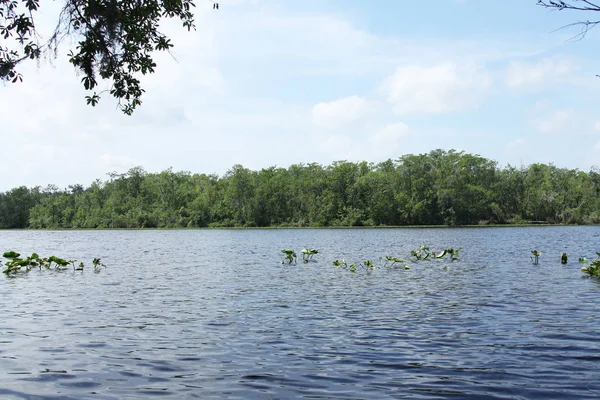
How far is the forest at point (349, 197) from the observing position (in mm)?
118812

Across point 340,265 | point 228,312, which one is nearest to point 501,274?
point 340,265

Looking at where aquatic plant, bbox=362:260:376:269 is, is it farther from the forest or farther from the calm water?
the forest

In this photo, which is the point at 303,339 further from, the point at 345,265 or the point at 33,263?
the point at 33,263

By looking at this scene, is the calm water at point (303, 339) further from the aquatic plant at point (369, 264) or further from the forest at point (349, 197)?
the forest at point (349, 197)

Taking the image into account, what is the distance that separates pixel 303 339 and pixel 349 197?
11512 centimetres

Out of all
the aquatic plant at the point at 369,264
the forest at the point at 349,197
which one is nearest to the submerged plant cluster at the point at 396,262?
the aquatic plant at the point at 369,264

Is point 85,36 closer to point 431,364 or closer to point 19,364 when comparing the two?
point 19,364

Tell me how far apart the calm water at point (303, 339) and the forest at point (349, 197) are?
327 ft

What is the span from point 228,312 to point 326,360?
5932 millimetres

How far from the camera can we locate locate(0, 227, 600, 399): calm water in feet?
28.9

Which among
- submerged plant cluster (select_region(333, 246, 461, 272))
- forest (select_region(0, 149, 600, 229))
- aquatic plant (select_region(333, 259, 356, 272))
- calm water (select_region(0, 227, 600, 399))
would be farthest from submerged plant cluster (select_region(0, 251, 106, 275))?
forest (select_region(0, 149, 600, 229))

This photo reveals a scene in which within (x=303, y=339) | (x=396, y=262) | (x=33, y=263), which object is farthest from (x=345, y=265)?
(x=33, y=263)

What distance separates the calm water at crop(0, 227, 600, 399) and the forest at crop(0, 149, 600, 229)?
9966 centimetres

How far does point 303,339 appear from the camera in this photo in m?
12.1
